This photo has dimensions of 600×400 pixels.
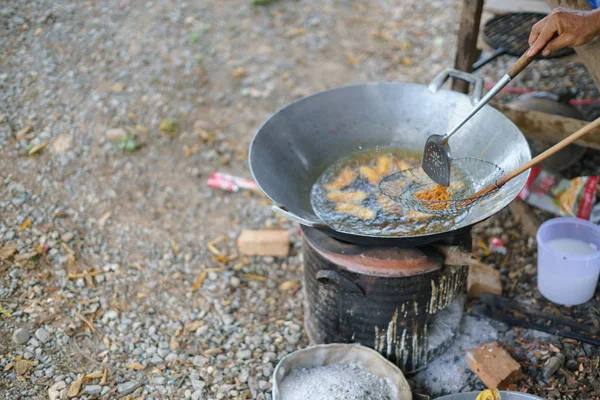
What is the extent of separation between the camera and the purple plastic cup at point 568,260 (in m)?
2.98

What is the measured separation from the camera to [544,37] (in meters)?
2.30

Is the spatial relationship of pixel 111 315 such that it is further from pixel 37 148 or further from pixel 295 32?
pixel 295 32

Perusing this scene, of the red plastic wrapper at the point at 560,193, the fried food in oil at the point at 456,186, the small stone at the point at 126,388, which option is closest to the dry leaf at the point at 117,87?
the small stone at the point at 126,388

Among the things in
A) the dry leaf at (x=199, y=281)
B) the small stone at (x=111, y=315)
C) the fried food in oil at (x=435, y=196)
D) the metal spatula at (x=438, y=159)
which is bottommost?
the dry leaf at (x=199, y=281)

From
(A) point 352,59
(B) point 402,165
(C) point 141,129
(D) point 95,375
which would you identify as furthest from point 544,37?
(A) point 352,59

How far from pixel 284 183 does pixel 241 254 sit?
1.15m

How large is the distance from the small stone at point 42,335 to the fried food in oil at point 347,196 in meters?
1.80

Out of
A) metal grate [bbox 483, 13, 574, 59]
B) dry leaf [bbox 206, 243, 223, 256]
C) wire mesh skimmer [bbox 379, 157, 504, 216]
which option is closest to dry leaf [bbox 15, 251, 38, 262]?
dry leaf [bbox 206, 243, 223, 256]

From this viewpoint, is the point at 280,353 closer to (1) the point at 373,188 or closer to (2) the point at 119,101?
(1) the point at 373,188

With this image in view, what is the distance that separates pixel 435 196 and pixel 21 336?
2401 millimetres

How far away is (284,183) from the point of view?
279 cm

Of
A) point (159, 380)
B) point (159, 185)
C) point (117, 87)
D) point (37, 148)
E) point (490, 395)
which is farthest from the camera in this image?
point (117, 87)

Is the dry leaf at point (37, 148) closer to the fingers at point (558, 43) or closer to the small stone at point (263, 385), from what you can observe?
the small stone at point (263, 385)

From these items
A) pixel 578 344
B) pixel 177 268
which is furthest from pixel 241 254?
pixel 578 344
